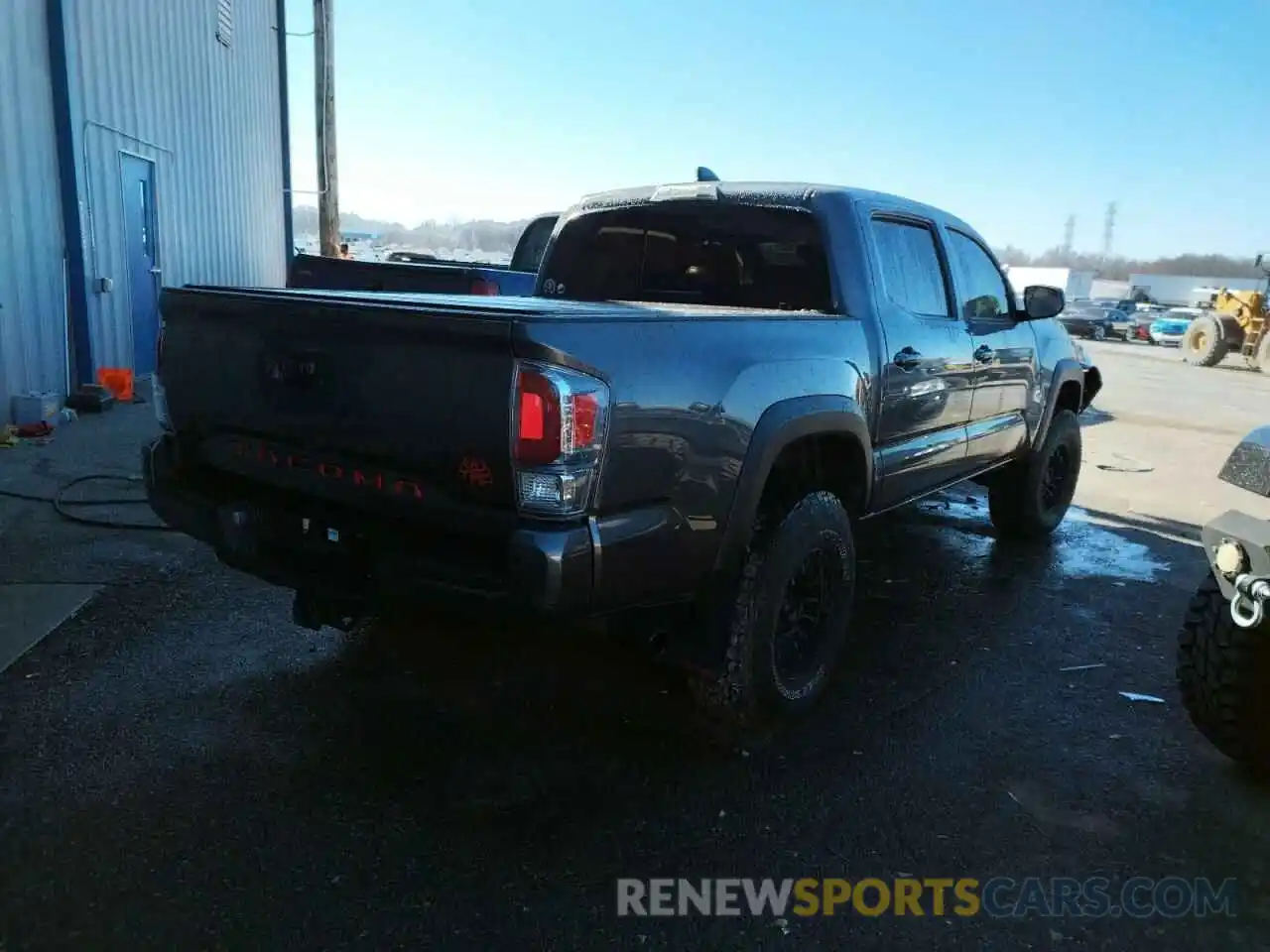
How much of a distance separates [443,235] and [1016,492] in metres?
65.9

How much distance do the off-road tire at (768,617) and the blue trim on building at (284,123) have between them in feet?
41.4

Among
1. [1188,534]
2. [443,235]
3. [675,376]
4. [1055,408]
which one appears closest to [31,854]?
[675,376]

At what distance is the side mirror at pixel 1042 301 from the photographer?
4.96 metres

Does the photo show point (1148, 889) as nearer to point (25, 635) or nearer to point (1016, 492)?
point (1016, 492)

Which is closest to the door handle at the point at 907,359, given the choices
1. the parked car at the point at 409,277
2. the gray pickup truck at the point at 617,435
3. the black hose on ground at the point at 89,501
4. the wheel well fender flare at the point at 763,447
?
the gray pickup truck at the point at 617,435

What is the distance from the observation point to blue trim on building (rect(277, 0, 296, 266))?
14086mm

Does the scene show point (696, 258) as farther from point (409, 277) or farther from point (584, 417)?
point (409, 277)

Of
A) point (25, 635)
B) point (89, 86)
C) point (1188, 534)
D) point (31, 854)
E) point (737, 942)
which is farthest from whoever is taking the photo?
point (89, 86)

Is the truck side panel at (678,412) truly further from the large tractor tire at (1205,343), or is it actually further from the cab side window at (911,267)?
the large tractor tire at (1205,343)

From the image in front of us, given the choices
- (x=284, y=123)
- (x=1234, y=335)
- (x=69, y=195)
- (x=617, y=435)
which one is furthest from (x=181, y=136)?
(x=1234, y=335)

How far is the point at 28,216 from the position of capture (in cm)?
786

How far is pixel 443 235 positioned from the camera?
67375 mm

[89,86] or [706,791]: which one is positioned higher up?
[89,86]

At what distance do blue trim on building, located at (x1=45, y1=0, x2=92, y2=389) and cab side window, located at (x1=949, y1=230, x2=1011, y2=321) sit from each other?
7.60 m
